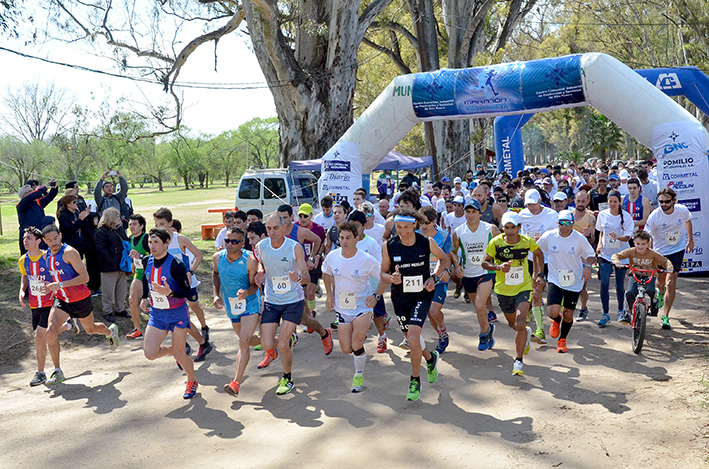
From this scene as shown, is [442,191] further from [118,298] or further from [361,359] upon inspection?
[361,359]

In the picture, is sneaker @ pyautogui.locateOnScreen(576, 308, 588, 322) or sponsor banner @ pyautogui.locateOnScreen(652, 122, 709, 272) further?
sponsor banner @ pyautogui.locateOnScreen(652, 122, 709, 272)

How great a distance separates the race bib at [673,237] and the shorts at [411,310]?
4469 mm

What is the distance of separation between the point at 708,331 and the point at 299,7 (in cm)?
1545

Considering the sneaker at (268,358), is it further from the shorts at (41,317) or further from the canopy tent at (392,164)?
the canopy tent at (392,164)

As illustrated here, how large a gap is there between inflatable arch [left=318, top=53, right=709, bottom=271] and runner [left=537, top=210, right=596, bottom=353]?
508 cm

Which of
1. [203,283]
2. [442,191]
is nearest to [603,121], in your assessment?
[442,191]

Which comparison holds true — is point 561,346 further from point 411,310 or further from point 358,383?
point 358,383

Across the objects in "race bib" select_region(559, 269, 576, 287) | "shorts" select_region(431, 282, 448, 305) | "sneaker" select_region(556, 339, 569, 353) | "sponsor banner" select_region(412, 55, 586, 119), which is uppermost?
"sponsor banner" select_region(412, 55, 586, 119)

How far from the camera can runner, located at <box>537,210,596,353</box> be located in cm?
742

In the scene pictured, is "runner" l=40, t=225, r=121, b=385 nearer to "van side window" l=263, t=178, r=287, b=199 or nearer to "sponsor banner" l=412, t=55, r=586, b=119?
"sponsor banner" l=412, t=55, r=586, b=119

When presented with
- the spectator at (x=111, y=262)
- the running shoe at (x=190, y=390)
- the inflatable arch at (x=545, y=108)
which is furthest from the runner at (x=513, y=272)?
the inflatable arch at (x=545, y=108)

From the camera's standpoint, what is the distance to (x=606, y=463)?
4.66 metres

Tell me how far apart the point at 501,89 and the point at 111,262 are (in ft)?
25.9

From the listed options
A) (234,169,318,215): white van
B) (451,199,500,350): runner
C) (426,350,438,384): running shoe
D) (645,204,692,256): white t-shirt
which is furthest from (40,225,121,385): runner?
(234,169,318,215): white van
